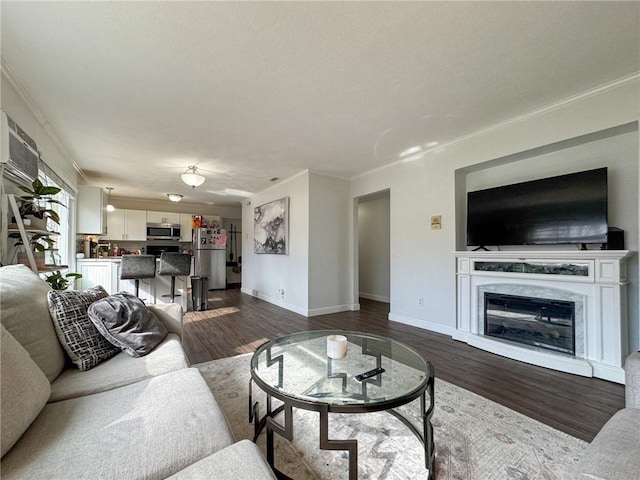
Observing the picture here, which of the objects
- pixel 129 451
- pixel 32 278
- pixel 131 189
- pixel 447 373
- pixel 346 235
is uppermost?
pixel 131 189

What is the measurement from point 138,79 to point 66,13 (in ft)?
1.92

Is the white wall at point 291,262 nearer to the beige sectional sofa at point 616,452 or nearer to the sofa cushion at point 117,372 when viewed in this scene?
the sofa cushion at point 117,372

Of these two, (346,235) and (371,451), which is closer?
(371,451)

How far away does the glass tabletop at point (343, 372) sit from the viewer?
121cm

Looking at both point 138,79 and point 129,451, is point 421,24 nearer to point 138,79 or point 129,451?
point 138,79

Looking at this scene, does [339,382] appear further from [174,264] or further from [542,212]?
[174,264]

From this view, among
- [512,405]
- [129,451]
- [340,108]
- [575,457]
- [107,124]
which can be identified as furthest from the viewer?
[107,124]

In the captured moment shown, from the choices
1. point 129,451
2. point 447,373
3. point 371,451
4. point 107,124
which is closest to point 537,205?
point 447,373

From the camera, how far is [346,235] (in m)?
5.04

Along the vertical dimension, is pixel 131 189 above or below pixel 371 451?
above

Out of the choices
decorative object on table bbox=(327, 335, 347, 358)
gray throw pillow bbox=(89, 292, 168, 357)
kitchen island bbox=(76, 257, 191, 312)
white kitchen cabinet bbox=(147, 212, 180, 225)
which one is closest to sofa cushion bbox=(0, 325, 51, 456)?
gray throw pillow bbox=(89, 292, 168, 357)

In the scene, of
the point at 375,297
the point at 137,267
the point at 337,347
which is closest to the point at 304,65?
the point at 337,347

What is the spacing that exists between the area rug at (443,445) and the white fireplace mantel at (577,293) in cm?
113

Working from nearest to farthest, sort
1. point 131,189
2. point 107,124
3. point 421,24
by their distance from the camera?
point 421,24
point 107,124
point 131,189
